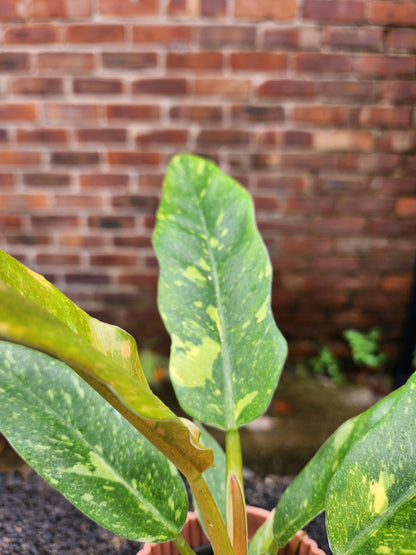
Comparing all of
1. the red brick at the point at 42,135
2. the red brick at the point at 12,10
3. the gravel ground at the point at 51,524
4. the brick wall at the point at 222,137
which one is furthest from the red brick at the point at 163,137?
the gravel ground at the point at 51,524

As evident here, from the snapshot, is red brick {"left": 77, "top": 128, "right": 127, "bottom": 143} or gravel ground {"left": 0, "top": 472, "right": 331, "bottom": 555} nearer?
gravel ground {"left": 0, "top": 472, "right": 331, "bottom": 555}

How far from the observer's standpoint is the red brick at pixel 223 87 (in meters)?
1.58

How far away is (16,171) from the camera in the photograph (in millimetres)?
1707

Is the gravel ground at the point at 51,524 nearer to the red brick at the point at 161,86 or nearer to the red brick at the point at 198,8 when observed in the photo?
the red brick at the point at 161,86

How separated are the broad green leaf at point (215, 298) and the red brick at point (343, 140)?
92cm

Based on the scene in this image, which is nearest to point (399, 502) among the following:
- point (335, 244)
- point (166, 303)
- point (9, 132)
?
point (166, 303)

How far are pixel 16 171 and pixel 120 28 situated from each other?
57 centimetres

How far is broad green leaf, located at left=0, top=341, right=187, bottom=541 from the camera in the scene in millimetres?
601

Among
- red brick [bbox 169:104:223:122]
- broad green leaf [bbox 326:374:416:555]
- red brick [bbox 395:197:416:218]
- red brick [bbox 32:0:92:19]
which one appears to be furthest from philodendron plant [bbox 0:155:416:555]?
red brick [bbox 395:197:416:218]

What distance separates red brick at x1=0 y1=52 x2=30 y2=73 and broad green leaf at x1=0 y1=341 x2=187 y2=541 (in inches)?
48.7

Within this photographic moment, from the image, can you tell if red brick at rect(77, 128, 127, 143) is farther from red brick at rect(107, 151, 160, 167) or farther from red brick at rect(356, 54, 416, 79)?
red brick at rect(356, 54, 416, 79)

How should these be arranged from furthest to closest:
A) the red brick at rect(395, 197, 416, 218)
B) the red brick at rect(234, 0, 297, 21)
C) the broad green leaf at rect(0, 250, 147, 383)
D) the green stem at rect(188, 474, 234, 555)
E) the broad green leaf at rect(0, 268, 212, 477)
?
1. the red brick at rect(395, 197, 416, 218)
2. the red brick at rect(234, 0, 297, 21)
3. the green stem at rect(188, 474, 234, 555)
4. the broad green leaf at rect(0, 250, 147, 383)
5. the broad green leaf at rect(0, 268, 212, 477)

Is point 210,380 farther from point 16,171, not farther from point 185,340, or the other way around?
point 16,171

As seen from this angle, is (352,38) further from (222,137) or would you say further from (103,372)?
(103,372)
